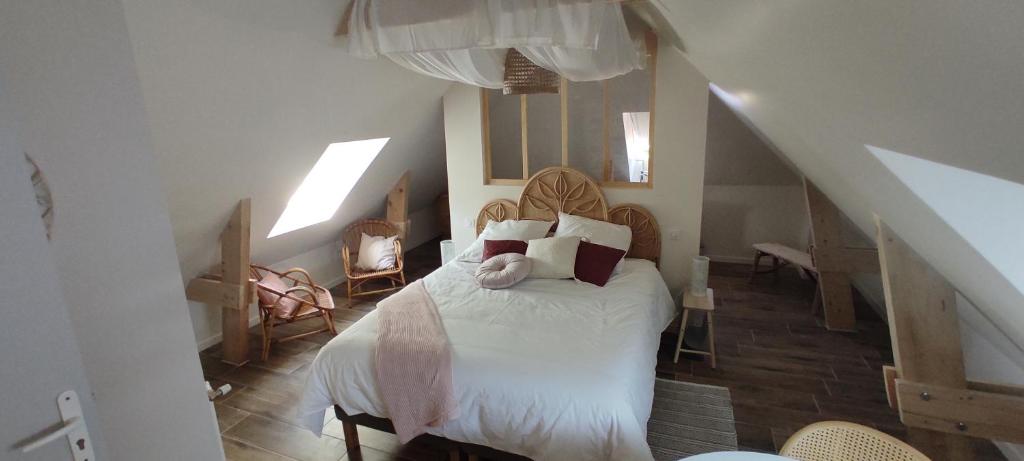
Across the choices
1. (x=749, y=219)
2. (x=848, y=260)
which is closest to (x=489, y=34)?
(x=848, y=260)

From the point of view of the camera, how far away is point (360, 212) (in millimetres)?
5504

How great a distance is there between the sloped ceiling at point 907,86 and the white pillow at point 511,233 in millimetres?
2473

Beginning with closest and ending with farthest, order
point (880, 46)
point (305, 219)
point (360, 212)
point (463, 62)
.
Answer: point (880, 46), point (463, 62), point (305, 219), point (360, 212)

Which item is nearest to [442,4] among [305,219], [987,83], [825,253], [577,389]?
[577,389]

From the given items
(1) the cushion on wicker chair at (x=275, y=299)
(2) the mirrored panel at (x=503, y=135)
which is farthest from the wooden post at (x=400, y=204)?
(1) the cushion on wicker chair at (x=275, y=299)

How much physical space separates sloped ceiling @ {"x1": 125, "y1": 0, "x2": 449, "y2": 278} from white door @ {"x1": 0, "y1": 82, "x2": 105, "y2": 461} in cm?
128

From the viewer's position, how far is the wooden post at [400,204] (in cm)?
563

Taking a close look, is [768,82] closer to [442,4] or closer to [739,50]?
[739,50]

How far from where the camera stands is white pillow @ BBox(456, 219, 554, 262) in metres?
4.07

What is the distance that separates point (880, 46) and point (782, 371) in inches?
135

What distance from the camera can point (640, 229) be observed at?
4.08 meters

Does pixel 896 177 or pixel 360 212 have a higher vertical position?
pixel 896 177

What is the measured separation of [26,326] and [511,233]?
3.27m

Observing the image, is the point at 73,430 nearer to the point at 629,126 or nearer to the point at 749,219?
the point at 629,126
